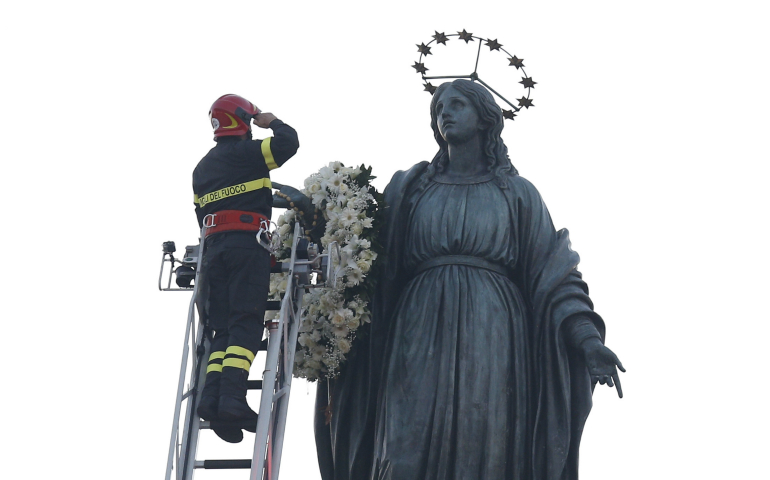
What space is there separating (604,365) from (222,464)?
3.45m

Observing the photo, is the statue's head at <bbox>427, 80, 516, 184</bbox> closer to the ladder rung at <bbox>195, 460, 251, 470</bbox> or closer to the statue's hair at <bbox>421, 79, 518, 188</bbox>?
the statue's hair at <bbox>421, 79, 518, 188</bbox>

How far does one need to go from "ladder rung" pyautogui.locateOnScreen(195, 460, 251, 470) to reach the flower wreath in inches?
62.0

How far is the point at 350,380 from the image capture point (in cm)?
1522

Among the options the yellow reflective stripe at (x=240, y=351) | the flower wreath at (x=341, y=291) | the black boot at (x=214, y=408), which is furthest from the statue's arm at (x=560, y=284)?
the black boot at (x=214, y=408)

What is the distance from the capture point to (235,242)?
14094mm

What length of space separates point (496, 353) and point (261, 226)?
2.34 metres

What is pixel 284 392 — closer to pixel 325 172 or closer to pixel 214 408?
pixel 214 408

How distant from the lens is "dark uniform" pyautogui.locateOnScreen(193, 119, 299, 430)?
13664 millimetres

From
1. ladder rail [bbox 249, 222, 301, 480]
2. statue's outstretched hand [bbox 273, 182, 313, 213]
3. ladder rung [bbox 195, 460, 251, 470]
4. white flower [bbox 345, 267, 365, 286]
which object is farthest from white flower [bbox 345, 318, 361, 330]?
ladder rung [bbox 195, 460, 251, 470]

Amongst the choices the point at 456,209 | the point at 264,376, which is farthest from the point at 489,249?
the point at 264,376

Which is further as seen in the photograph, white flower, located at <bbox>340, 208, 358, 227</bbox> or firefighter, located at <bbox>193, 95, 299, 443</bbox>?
white flower, located at <bbox>340, 208, 358, 227</bbox>

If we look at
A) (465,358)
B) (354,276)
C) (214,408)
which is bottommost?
(214,408)

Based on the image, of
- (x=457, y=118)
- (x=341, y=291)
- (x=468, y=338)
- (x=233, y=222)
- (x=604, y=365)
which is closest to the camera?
(x=233, y=222)

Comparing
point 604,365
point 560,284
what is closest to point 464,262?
point 560,284
